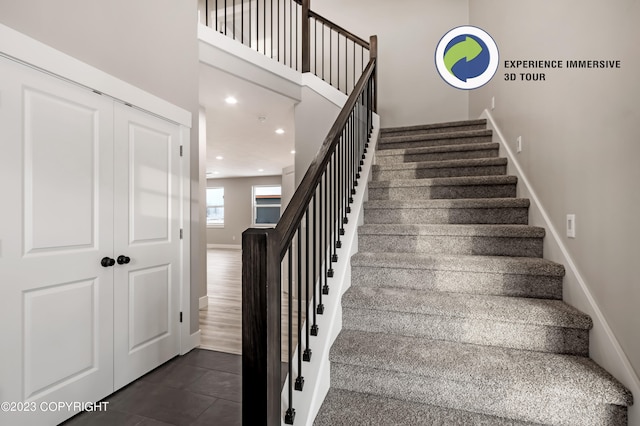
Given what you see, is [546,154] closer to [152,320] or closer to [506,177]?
[506,177]

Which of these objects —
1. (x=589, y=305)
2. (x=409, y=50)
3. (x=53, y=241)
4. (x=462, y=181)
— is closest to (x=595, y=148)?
(x=589, y=305)

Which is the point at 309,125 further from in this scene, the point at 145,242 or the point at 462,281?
the point at 462,281

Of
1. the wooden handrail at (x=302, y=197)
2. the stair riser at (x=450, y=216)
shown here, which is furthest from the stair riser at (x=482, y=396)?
the stair riser at (x=450, y=216)

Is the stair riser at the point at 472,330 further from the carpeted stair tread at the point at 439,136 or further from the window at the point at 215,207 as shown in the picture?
the window at the point at 215,207

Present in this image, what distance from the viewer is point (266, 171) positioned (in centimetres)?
1005

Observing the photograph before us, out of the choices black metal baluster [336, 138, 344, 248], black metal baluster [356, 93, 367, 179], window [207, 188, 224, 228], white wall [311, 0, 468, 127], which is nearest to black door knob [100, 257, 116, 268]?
black metal baluster [336, 138, 344, 248]

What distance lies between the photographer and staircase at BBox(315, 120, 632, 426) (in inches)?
49.8

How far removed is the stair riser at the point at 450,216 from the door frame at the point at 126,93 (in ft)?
4.96

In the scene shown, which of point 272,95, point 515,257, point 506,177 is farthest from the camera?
point 272,95

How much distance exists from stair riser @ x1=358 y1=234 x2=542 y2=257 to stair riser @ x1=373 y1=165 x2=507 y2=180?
2.94 feet

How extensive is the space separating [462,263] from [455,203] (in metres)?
0.60

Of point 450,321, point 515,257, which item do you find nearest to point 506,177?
point 515,257

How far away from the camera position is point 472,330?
1.55 metres

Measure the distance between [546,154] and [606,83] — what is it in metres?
0.65
